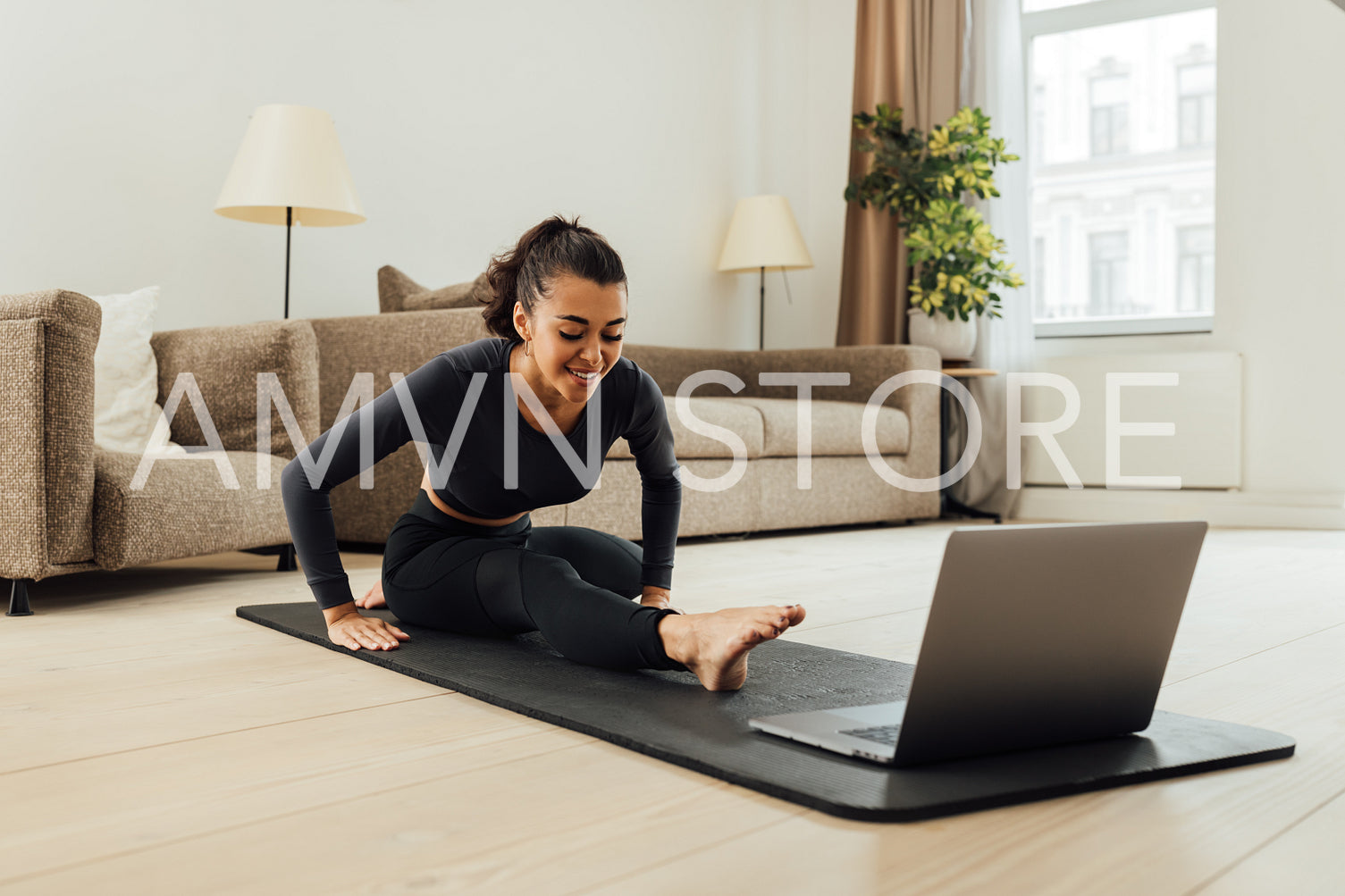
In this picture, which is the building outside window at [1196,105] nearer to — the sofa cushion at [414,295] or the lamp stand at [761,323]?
the lamp stand at [761,323]

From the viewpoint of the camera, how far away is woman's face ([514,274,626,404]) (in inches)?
56.4

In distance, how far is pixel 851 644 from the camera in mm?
1701

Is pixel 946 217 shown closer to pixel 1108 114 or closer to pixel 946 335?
pixel 946 335

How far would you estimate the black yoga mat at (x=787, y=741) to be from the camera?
37.3 inches

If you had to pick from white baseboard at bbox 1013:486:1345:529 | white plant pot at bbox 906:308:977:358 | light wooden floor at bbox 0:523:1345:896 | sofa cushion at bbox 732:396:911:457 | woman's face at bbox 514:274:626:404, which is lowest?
Answer: white baseboard at bbox 1013:486:1345:529

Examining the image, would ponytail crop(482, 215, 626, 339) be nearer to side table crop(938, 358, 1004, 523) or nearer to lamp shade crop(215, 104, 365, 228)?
lamp shade crop(215, 104, 365, 228)

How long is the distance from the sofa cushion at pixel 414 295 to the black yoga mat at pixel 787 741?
1.43 meters

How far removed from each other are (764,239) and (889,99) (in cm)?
88

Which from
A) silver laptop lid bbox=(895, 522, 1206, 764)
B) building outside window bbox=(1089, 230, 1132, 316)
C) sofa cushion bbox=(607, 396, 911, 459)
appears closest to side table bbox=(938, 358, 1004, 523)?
sofa cushion bbox=(607, 396, 911, 459)

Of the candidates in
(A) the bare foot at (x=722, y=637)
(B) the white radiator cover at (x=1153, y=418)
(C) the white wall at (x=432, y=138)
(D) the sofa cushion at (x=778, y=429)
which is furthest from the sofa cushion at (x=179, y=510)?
(B) the white radiator cover at (x=1153, y=418)

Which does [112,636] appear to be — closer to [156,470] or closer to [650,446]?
[156,470]

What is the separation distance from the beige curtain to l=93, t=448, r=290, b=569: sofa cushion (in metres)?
3.04

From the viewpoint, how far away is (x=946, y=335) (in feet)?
14.4

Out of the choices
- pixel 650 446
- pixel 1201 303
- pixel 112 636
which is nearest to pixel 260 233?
pixel 112 636
